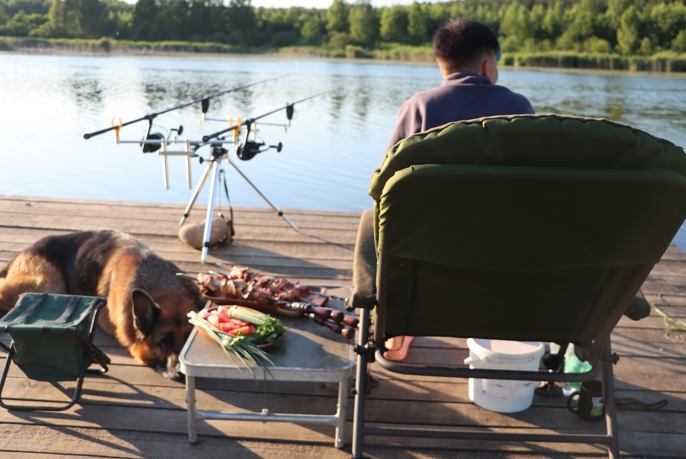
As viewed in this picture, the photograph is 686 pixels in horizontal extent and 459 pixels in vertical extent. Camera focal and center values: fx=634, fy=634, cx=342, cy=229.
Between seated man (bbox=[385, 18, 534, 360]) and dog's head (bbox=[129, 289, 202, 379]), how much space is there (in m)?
0.88

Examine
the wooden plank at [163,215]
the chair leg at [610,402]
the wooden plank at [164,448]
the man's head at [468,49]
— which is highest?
the man's head at [468,49]

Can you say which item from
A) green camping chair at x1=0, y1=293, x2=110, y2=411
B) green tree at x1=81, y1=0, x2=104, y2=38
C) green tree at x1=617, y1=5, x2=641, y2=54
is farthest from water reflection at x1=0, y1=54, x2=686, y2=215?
green tree at x1=617, y1=5, x2=641, y2=54

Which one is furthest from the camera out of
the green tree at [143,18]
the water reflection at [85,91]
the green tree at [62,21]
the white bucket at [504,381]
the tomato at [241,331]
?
the green tree at [143,18]

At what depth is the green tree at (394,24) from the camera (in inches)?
2552

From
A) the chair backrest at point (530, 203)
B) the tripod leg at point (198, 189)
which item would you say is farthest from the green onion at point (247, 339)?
the tripod leg at point (198, 189)

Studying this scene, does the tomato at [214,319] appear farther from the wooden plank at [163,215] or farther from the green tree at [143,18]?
the green tree at [143,18]

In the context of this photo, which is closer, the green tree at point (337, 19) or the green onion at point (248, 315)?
the green onion at point (248, 315)

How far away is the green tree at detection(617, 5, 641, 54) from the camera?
4616 centimetres

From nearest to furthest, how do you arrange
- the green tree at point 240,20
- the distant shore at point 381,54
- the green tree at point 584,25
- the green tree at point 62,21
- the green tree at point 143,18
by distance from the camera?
the distant shore at point 381,54 → the green tree at point 62,21 → the green tree at point 584,25 → the green tree at point 143,18 → the green tree at point 240,20

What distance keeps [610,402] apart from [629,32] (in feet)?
167

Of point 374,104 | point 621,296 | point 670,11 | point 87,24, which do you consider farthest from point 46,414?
point 670,11

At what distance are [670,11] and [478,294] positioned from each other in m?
52.9

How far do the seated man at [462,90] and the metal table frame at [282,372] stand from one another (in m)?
0.78

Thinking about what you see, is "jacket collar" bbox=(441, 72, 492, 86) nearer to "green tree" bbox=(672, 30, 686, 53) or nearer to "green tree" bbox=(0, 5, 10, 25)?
"green tree" bbox=(0, 5, 10, 25)
